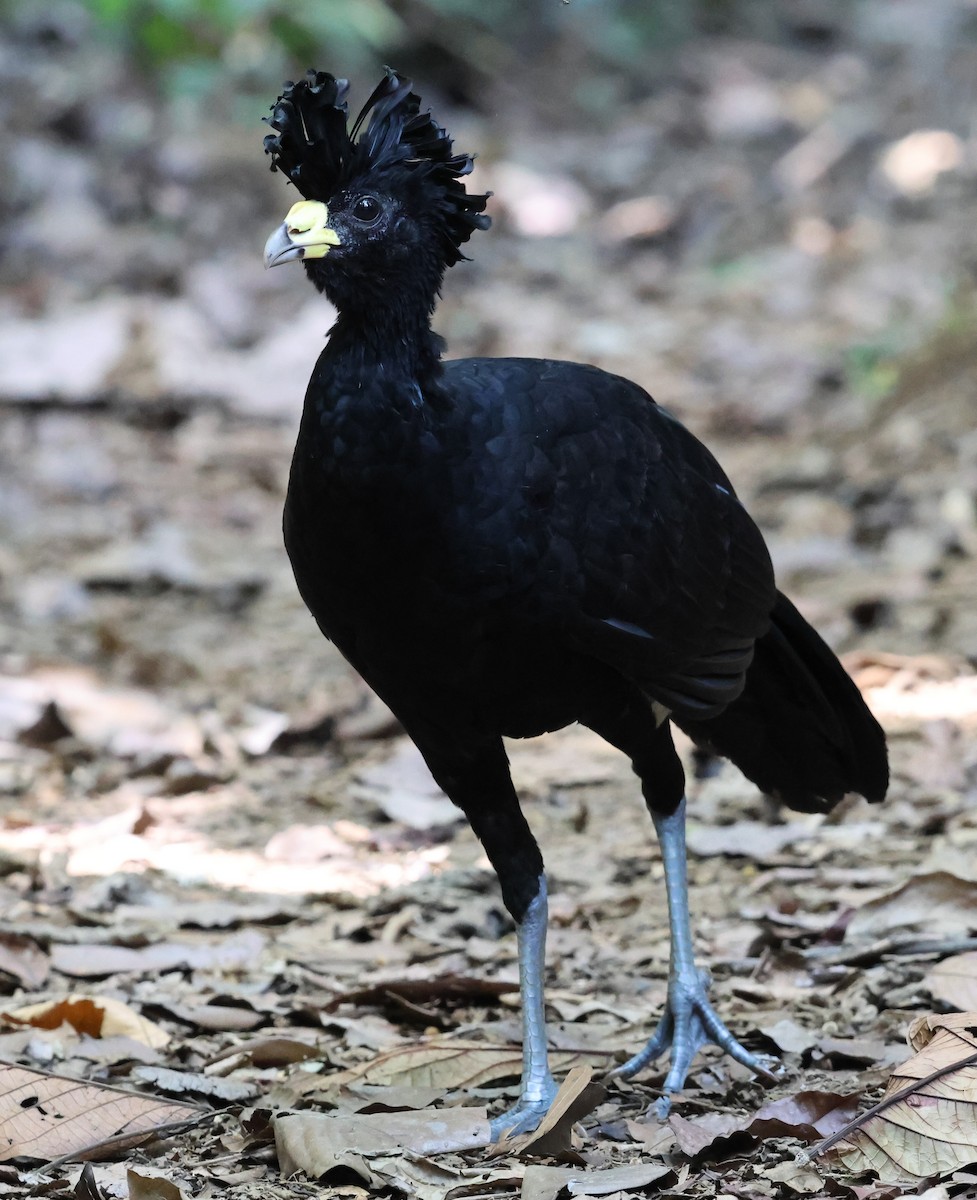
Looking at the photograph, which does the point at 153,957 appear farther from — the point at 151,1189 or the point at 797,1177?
the point at 797,1177

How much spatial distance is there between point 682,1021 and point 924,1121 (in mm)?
950

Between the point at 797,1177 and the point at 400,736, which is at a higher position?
the point at 400,736

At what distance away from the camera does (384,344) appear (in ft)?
11.9

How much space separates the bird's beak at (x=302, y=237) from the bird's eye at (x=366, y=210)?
0.07 meters

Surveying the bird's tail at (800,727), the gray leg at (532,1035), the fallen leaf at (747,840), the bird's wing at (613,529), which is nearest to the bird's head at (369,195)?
the bird's wing at (613,529)

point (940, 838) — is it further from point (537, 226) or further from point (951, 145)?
point (951, 145)

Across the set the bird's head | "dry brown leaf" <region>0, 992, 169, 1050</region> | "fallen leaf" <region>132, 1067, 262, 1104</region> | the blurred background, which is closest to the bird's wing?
the bird's head

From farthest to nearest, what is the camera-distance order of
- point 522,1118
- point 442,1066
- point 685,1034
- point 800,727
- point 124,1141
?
point 800,727, point 685,1034, point 442,1066, point 522,1118, point 124,1141

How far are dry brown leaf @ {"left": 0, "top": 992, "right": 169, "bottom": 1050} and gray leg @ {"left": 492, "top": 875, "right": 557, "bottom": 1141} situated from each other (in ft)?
3.06

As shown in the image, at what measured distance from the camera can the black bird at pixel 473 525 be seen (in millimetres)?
3582

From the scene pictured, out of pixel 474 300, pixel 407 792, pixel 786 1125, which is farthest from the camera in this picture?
pixel 474 300

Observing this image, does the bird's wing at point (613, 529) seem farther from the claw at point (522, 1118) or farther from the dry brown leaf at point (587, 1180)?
the dry brown leaf at point (587, 1180)

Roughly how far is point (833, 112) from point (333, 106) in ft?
44.3

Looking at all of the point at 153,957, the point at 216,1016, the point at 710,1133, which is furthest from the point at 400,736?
the point at 710,1133
